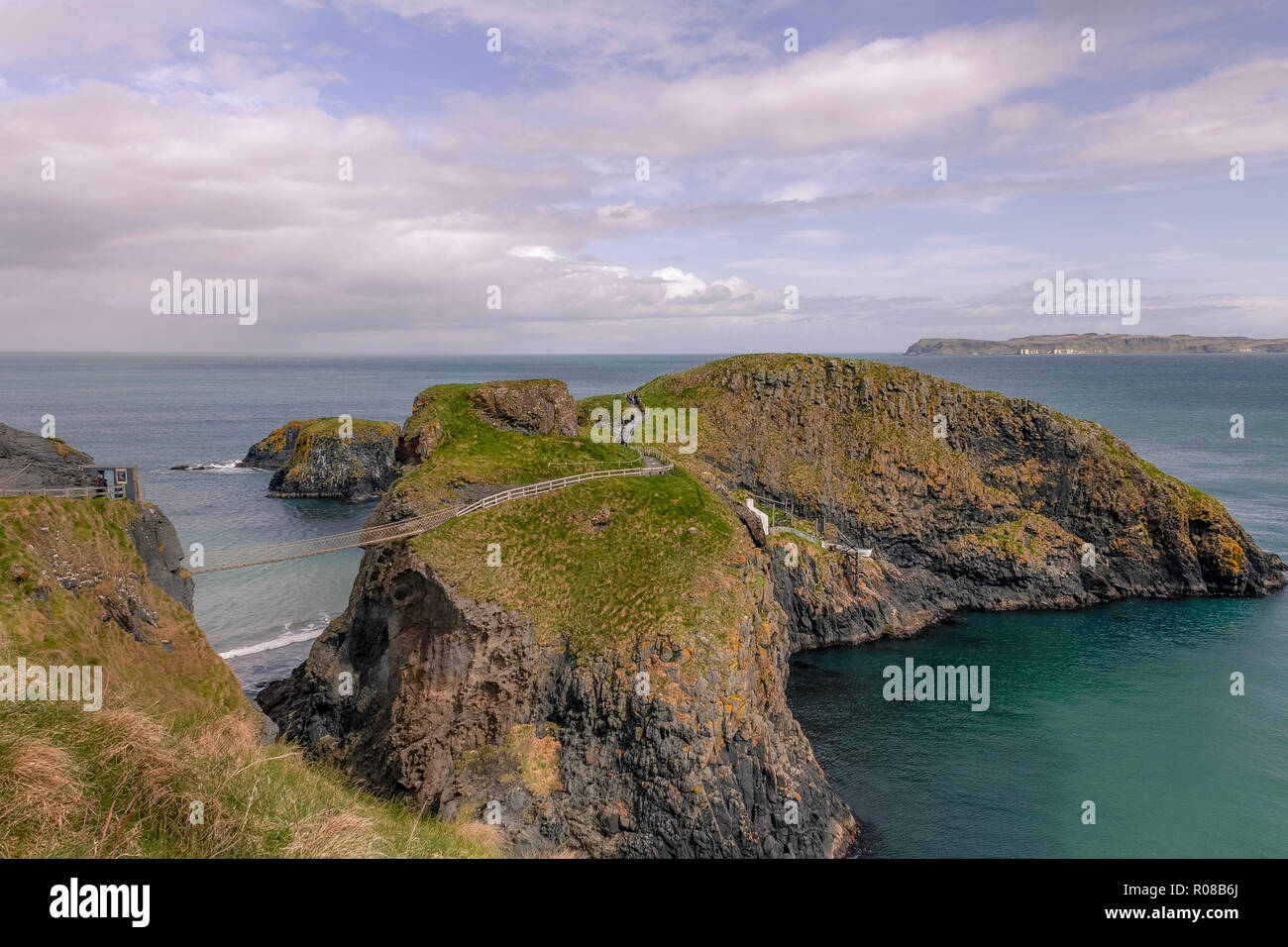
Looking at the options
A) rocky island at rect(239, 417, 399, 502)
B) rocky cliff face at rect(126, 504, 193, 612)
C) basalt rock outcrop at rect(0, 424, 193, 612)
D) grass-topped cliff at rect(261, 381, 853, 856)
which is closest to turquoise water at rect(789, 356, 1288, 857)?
grass-topped cliff at rect(261, 381, 853, 856)

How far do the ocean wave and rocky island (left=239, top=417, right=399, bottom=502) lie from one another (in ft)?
144

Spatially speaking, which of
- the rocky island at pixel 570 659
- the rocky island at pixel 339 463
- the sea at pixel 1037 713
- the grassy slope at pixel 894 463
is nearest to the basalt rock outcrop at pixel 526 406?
the rocky island at pixel 570 659

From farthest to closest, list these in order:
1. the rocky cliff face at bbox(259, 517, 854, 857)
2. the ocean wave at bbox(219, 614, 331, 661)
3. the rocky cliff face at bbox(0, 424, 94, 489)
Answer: the ocean wave at bbox(219, 614, 331, 661), the rocky cliff face at bbox(259, 517, 854, 857), the rocky cliff face at bbox(0, 424, 94, 489)

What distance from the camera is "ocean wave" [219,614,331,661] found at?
181 feet

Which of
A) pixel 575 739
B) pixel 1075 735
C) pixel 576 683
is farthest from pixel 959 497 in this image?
pixel 575 739

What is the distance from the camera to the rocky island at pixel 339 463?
349 ft

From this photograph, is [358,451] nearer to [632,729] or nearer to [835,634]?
[835,634]

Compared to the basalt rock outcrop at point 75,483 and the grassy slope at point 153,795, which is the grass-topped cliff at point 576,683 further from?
the grassy slope at point 153,795

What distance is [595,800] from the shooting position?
34031mm

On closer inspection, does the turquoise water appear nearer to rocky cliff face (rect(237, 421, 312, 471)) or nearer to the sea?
the sea

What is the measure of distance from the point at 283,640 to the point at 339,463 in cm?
5416

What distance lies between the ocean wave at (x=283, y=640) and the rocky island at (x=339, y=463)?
144ft

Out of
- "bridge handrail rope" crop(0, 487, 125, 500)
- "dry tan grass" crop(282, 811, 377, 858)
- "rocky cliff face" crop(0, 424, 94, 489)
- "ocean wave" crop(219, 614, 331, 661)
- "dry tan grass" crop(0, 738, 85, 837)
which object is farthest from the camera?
"ocean wave" crop(219, 614, 331, 661)
